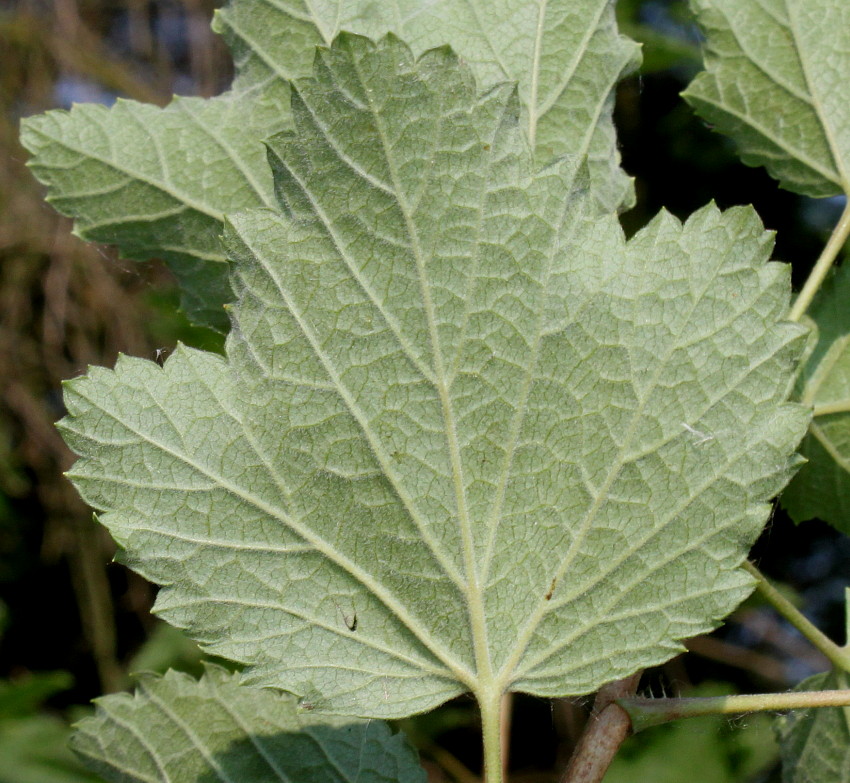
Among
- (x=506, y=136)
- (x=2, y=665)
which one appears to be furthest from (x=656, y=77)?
(x=2, y=665)

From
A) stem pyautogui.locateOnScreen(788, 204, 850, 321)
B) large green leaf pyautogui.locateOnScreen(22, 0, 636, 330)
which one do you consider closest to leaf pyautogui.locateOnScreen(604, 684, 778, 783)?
stem pyautogui.locateOnScreen(788, 204, 850, 321)

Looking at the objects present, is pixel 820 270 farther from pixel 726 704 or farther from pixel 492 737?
pixel 492 737

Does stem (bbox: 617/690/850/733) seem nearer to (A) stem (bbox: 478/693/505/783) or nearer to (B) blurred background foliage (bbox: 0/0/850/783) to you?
(A) stem (bbox: 478/693/505/783)

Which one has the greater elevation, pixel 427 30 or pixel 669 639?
pixel 427 30

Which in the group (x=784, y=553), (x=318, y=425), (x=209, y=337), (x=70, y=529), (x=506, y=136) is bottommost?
(x=784, y=553)

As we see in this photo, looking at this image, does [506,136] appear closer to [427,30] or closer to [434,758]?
[427,30]

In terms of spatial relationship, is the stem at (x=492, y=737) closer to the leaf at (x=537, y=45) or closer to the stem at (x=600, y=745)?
the stem at (x=600, y=745)


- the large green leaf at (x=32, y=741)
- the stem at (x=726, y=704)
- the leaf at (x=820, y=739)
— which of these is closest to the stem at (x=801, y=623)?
the leaf at (x=820, y=739)

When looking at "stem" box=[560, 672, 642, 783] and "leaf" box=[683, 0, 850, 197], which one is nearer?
"stem" box=[560, 672, 642, 783]
